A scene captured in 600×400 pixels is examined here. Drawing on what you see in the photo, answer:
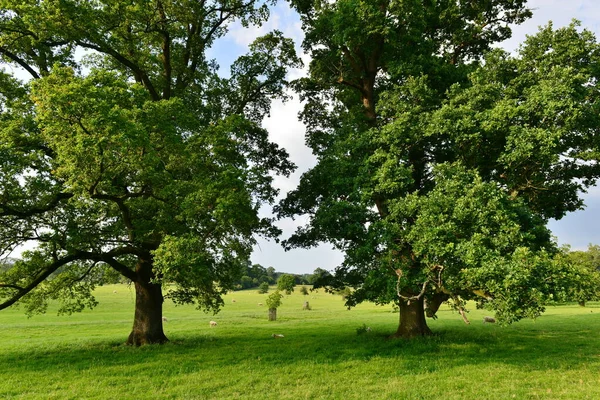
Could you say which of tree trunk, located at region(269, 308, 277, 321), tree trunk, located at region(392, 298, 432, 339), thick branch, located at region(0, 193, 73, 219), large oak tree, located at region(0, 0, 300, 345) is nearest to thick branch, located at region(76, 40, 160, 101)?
large oak tree, located at region(0, 0, 300, 345)

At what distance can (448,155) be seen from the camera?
733 inches

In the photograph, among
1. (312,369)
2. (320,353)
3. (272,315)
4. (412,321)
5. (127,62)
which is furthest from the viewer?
(272,315)

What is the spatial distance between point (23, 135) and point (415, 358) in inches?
745

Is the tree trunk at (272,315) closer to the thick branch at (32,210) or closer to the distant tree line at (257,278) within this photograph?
the distant tree line at (257,278)

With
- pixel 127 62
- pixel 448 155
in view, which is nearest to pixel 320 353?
pixel 448 155

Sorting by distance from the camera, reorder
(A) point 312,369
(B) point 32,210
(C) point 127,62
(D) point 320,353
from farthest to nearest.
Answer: (C) point 127,62
(D) point 320,353
(B) point 32,210
(A) point 312,369

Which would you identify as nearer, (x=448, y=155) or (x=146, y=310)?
(x=448, y=155)

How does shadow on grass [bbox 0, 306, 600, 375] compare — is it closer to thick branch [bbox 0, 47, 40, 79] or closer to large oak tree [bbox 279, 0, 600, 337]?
large oak tree [bbox 279, 0, 600, 337]

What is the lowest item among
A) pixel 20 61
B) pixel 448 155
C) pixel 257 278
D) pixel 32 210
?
pixel 257 278

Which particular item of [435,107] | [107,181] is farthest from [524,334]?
[107,181]

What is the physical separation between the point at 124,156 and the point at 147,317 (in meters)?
10.5

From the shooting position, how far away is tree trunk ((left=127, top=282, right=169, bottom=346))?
19.6 metres

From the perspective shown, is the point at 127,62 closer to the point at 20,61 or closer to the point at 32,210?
the point at 20,61

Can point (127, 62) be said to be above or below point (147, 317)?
above
